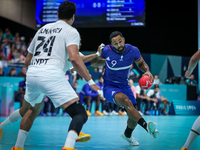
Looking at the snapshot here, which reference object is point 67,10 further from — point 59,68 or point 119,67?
point 119,67

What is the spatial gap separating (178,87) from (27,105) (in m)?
12.4

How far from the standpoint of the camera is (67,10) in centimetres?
321

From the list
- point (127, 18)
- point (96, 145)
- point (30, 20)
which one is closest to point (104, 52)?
point (96, 145)

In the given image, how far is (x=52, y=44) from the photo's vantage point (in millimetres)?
3117

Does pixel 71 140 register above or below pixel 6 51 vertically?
below

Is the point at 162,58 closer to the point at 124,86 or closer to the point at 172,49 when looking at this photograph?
the point at 172,49

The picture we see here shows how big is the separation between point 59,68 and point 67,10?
0.70 metres

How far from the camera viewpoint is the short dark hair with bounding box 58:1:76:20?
3.18 meters

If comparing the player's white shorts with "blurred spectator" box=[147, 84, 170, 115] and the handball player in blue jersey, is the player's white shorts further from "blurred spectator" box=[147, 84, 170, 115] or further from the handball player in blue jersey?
"blurred spectator" box=[147, 84, 170, 115]

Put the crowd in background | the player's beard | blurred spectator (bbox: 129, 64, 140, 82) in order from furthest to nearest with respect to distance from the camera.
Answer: the crowd in background < blurred spectator (bbox: 129, 64, 140, 82) < the player's beard

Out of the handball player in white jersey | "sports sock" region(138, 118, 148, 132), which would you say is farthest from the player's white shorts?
"sports sock" region(138, 118, 148, 132)

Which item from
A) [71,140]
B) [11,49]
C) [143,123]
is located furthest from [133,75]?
[71,140]

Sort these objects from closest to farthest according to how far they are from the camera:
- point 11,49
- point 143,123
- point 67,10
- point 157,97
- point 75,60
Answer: point 75,60, point 67,10, point 143,123, point 157,97, point 11,49

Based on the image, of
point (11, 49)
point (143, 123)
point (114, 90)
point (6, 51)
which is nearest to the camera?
point (143, 123)
